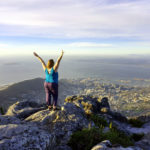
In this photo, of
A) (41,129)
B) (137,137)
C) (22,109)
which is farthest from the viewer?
(22,109)

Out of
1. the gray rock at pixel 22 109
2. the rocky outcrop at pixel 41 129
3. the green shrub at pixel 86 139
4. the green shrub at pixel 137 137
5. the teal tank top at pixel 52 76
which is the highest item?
the teal tank top at pixel 52 76

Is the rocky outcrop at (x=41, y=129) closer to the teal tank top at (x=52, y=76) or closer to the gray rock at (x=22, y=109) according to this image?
the gray rock at (x=22, y=109)

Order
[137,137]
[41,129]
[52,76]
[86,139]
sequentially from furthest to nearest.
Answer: [137,137] → [52,76] → [86,139] → [41,129]

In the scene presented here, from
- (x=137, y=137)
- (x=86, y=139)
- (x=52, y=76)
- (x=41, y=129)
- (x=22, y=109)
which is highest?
(x=52, y=76)

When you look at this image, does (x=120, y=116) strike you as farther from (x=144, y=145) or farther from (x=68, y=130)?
(x=68, y=130)

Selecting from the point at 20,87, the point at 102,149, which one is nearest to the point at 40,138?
the point at 102,149

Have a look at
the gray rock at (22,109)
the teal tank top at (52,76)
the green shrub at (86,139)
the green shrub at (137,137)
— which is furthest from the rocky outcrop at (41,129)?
the green shrub at (137,137)

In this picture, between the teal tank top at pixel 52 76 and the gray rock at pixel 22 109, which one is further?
the gray rock at pixel 22 109

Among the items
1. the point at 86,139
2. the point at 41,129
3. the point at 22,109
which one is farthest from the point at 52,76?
the point at 22,109

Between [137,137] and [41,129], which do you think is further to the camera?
[137,137]

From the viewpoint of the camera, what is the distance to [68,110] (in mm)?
8898

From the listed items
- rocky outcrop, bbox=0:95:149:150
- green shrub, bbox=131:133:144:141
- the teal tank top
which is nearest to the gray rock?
rocky outcrop, bbox=0:95:149:150

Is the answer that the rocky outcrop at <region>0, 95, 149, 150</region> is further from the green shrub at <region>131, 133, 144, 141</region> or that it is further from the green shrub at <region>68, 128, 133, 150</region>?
the green shrub at <region>131, 133, 144, 141</region>

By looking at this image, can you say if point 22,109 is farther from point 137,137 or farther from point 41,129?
point 137,137
